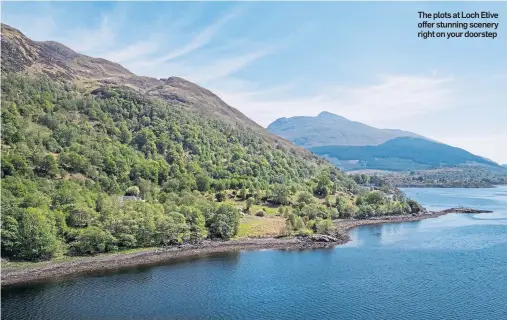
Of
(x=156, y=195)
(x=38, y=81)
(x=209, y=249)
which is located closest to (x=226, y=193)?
(x=156, y=195)

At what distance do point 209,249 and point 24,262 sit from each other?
4072cm

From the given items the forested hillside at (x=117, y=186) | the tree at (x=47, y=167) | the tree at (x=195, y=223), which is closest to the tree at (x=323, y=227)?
the forested hillside at (x=117, y=186)

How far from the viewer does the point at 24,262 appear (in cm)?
7838

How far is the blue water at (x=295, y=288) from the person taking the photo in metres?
59.6

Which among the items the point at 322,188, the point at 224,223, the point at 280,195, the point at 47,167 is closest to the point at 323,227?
the point at 224,223

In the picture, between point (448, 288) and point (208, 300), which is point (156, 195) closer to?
point (208, 300)

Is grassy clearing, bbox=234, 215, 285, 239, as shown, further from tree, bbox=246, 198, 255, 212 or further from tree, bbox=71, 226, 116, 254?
tree, bbox=71, 226, 116, 254

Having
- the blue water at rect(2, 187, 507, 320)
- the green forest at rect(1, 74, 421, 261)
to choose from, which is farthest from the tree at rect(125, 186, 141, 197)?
the blue water at rect(2, 187, 507, 320)

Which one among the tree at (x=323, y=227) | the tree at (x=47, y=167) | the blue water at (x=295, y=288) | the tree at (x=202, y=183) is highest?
the tree at (x=47, y=167)

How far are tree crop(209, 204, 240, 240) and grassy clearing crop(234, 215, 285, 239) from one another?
2640mm

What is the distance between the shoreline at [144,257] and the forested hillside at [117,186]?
3.99m

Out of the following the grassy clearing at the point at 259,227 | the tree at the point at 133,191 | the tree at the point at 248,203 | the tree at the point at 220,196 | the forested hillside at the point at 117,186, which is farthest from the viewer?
the tree at the point at 220,196

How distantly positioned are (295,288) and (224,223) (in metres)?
41.1

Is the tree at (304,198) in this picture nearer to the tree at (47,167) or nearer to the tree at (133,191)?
the tree at (133,191)
